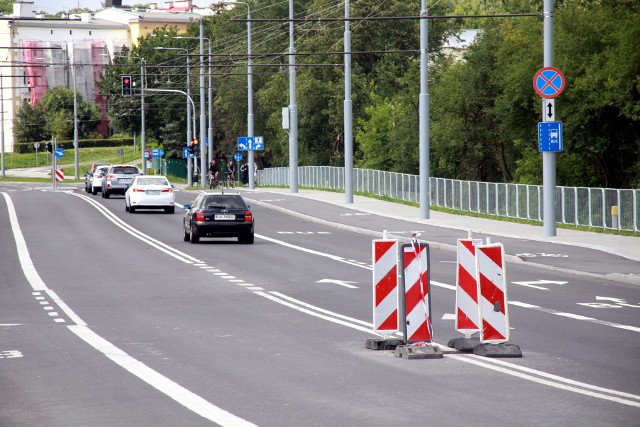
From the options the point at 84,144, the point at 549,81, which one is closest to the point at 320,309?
the point at 549,81

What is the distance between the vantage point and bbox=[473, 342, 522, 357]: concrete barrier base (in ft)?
45.9

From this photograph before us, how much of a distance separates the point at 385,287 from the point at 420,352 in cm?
112

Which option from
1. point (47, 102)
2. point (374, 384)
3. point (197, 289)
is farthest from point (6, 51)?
point (374, 384)

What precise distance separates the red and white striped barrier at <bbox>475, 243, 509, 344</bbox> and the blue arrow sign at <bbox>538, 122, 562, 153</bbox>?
20.9m

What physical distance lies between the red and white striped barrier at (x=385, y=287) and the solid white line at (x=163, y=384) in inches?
108

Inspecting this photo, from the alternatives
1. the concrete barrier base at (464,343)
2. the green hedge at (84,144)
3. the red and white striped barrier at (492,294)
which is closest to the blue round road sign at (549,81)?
the concrete barrier base at (464,343)

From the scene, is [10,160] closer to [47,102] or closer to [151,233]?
[47,102]

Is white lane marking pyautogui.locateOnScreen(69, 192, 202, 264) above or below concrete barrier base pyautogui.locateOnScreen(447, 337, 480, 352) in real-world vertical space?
below

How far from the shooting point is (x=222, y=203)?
3716cm

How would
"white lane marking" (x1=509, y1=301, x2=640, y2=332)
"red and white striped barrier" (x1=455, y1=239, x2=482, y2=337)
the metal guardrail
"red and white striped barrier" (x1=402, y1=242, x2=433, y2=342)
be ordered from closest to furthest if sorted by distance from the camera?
"red and white striped barrier" (x1=402, y1=242, x2=433, y2=342) → "red and white striped barrier" (x1=455, y1=239, x2=482, y2=337) → "white lane marking" (x1=509, y1=301, x2=640, y2=332) → the metal guardrail

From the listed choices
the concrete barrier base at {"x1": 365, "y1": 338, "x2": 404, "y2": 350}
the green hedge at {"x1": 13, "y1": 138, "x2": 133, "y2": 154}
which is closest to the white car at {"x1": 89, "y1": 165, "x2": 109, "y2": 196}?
the concrete barrier base at {"x1": 365, "y1": 338, "x2": 404, "y2": 350}

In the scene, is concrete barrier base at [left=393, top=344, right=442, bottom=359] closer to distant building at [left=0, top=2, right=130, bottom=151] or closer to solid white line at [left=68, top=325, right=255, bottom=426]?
solid white line at [left=68, top=325, right=255, bottom=426]

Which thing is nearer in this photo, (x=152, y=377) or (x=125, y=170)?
(x=152, y=377)

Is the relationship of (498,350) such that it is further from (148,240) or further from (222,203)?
(148,240)
